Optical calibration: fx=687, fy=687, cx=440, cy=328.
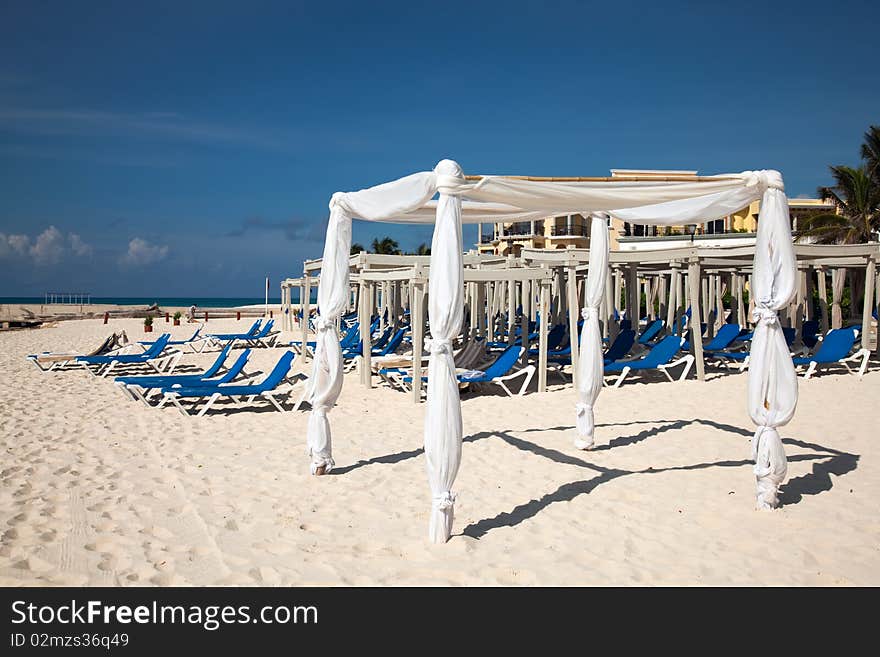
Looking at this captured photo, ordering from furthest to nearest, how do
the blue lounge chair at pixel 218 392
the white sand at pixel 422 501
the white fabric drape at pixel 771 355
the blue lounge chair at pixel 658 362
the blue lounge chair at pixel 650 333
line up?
the blue lounge chair at pixel 650 333 → the blue lounge chair at pixel 658 362 → the blue lounge chair at pixel 218 392 → the white fabric drape at pixel 771 355 → the white sand at pixel 422 501

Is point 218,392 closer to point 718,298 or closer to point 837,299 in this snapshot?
point 837,299

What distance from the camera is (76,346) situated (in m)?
19.7

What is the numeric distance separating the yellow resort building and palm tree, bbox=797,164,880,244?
211 centimetres

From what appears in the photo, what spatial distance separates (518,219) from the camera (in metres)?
6.66

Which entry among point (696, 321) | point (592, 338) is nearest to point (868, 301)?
point (696, 321)

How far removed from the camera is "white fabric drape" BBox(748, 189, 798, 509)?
15.5 feet

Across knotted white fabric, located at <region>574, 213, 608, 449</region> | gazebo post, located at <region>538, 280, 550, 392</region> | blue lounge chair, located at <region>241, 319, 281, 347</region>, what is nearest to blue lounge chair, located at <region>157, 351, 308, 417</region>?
gazebo post, located at <region>538, 280, 550, 392</region>

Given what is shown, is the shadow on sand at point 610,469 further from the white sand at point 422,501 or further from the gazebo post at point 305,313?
the gazebo post at point 305,313

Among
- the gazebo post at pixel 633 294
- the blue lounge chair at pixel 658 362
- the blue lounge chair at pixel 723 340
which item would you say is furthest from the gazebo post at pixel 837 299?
the blue lounge chair at pixel 658 362

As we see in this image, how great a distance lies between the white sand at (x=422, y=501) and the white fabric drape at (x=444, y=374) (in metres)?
0.29

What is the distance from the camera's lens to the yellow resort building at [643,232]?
96.4 feet
